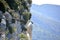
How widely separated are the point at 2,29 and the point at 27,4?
19.7 feet

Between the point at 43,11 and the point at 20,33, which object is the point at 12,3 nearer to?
the point at 20,33

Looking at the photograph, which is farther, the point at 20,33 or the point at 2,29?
the point at 20,33

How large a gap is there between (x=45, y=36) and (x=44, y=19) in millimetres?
5081

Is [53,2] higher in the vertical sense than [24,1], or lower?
lower

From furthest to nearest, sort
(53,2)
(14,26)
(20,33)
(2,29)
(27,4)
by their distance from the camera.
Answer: (53,2) → (27,4) → (20,33) → (14,26) → (2,29)

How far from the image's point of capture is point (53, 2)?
123 ft

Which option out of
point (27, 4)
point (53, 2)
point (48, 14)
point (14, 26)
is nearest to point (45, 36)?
point (53, 2)

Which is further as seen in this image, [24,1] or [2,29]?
[24,1]

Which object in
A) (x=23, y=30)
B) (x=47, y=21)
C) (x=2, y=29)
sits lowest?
(x=47, y=21)

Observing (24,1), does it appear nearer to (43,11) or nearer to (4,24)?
(4,24)

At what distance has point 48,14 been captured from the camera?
44.5 meters

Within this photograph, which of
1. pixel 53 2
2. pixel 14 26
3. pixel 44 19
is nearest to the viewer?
pixel 14 26

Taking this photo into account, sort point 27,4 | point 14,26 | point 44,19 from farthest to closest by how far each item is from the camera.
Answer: point 44,19 → point 27,4 → point 14,26

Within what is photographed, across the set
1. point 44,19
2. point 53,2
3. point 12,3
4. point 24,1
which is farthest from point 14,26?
point 44,19
